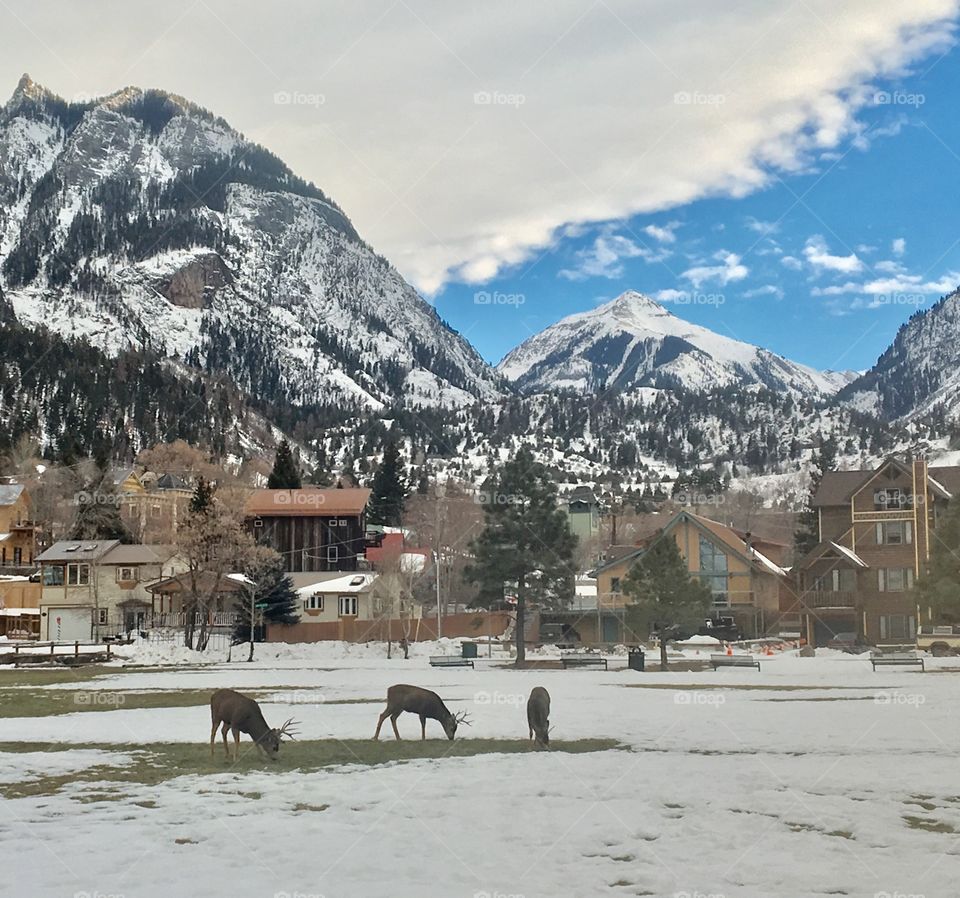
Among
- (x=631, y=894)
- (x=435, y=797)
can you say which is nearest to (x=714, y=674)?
(x=435, y=797)

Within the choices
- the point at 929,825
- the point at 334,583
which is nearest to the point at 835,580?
the point at 334,583

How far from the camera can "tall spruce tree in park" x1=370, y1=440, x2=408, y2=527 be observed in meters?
148

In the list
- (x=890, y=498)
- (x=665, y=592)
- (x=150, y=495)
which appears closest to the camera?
(x=665, y=592)

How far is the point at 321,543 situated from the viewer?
101750 millimetres

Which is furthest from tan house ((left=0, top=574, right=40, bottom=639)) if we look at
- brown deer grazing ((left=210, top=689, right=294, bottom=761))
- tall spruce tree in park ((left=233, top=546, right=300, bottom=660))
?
brown deer grazing ((left=210, top=689, right=294, bottom=761))

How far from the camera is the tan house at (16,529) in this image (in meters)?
119

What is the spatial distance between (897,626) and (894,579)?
115 inches

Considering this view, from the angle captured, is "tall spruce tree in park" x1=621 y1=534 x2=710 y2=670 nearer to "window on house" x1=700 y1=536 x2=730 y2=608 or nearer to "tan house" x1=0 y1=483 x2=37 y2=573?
"window on house" x1=700 y1=536 x2=730 y2=608

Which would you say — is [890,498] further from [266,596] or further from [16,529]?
[16,529]

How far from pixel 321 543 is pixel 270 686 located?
6291cm

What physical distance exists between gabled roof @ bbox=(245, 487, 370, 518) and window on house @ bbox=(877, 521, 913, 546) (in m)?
48.3

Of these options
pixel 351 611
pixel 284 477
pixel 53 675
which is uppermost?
pixel 284 477

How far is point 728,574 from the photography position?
79.8 m

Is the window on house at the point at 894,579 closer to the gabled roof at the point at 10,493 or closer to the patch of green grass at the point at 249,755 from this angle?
the patch of green grass at the point at 249,755
